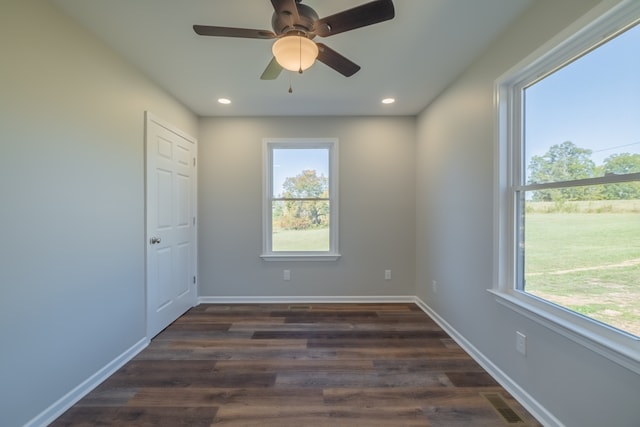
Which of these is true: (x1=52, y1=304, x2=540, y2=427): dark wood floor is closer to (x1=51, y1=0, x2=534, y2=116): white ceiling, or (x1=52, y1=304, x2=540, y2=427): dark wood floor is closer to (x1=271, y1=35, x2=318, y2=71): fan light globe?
(x1=271, y1=35, x2=318, y2=71): fan light globe

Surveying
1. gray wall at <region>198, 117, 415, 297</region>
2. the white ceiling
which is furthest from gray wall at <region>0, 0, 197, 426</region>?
gray wall at <region>198, 117, 415, 297</region>

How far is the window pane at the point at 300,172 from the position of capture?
3561 mm

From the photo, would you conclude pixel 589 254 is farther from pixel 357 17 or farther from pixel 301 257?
pixel 301 257

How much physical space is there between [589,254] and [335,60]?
177cm

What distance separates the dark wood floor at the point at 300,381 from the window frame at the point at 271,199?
0.87 metres

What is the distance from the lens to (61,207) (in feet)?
5.50

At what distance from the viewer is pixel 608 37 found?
1314mm

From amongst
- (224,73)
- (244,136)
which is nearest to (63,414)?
(224,73)

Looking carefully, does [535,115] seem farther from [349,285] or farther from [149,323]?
[149,323]

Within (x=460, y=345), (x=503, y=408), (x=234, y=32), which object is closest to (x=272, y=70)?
(x=234, y=32)

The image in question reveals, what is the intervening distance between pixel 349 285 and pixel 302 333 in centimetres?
104

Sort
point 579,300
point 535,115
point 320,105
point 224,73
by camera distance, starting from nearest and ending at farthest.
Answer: point 579,300, point 535,115, point 224,73, point 320,105

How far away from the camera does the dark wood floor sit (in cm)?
162

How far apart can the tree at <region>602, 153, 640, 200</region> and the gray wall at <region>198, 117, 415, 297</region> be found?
2.19 meters
